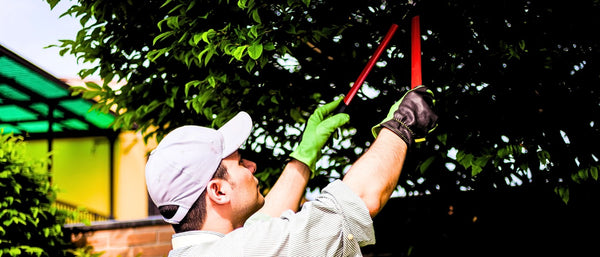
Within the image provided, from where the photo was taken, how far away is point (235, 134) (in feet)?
6.82

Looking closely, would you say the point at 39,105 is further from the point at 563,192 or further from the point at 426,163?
the point at 563,192

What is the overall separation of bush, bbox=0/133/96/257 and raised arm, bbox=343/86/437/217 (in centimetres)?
440

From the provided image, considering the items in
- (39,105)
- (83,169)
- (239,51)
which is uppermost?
(239,51)

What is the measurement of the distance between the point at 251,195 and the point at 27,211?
4267 millimetres

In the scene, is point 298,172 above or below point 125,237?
above

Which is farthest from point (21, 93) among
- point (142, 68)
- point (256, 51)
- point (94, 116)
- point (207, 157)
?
point (207, 157)

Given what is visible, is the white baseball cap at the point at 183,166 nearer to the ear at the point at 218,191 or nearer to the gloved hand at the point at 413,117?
the ear at the point at 218,191

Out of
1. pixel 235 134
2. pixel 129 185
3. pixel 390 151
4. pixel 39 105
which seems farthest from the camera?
pixel 129 185

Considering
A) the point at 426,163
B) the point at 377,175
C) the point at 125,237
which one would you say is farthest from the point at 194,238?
the point at 125,237

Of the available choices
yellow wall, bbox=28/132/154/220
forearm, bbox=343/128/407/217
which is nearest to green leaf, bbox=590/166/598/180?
forearm, bbox=343/128/407/217

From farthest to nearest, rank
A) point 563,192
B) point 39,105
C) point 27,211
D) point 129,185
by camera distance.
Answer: point 129,185
point 39,105
point 27,211
point 563,192

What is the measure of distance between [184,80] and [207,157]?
2001 millimetres

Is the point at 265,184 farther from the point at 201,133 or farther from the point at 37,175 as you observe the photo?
the point at 37,175

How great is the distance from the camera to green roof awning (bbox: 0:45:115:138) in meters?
12.0
